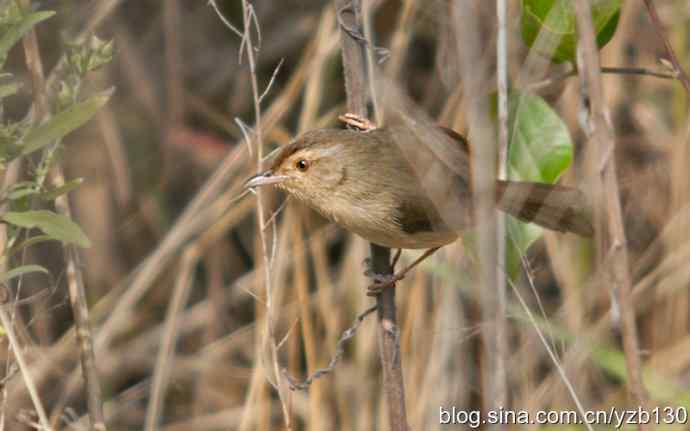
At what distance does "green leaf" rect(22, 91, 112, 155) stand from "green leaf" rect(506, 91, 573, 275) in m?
0.90

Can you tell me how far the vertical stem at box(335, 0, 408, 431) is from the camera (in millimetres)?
2031

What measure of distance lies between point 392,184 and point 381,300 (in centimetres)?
44

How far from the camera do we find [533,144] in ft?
6.84

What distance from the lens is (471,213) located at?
220cm

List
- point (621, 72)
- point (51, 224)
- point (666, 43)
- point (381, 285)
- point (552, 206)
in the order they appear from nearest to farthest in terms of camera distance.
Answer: point (51, 224) → point (666, 43) → point (621, 72) → point (552, 206) → point (381, 285)

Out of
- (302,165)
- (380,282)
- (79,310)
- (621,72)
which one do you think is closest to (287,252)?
(302,165)

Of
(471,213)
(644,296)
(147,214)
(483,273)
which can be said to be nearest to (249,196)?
(147,214)

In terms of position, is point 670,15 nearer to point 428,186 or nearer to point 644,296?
point 644,296

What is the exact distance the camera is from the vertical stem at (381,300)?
2.03 meters

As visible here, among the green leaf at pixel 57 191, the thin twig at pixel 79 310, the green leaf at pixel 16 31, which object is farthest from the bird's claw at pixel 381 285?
the green leaf at pixel 16 31

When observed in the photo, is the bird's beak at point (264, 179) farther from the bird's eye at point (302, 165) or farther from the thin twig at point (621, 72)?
the thin twig at point (621, 72)

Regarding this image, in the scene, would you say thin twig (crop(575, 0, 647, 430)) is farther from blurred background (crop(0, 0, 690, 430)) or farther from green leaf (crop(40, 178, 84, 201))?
blurred background (crop(0, 0, 690, 430))

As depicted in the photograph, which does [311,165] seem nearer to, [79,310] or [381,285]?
[381,285]

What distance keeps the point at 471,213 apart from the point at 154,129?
104 inches
